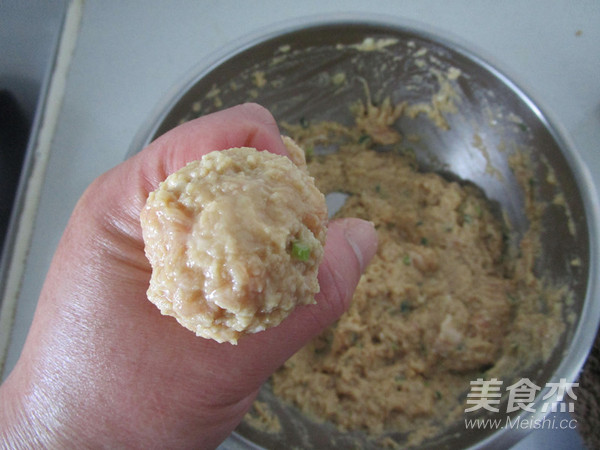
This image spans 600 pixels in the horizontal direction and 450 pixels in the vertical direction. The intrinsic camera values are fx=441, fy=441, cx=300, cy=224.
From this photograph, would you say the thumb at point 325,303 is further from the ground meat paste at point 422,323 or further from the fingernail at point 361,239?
the ground meat paste at point 422,323

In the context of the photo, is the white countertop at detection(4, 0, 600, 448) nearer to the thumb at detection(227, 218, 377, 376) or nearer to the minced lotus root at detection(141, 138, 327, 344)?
the thumb at detection(227, 218, 377, 376)

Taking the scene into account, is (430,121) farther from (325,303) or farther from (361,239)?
(325,303)

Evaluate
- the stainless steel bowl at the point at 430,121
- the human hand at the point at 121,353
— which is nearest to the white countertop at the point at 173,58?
the stainless steel bowl at the point at 430,121

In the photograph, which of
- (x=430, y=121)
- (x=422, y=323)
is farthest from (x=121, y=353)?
(x=430, y=121)

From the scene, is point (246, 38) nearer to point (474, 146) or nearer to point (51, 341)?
point (474, 146)

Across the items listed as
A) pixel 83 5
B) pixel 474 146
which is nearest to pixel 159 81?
pixel 83 5
